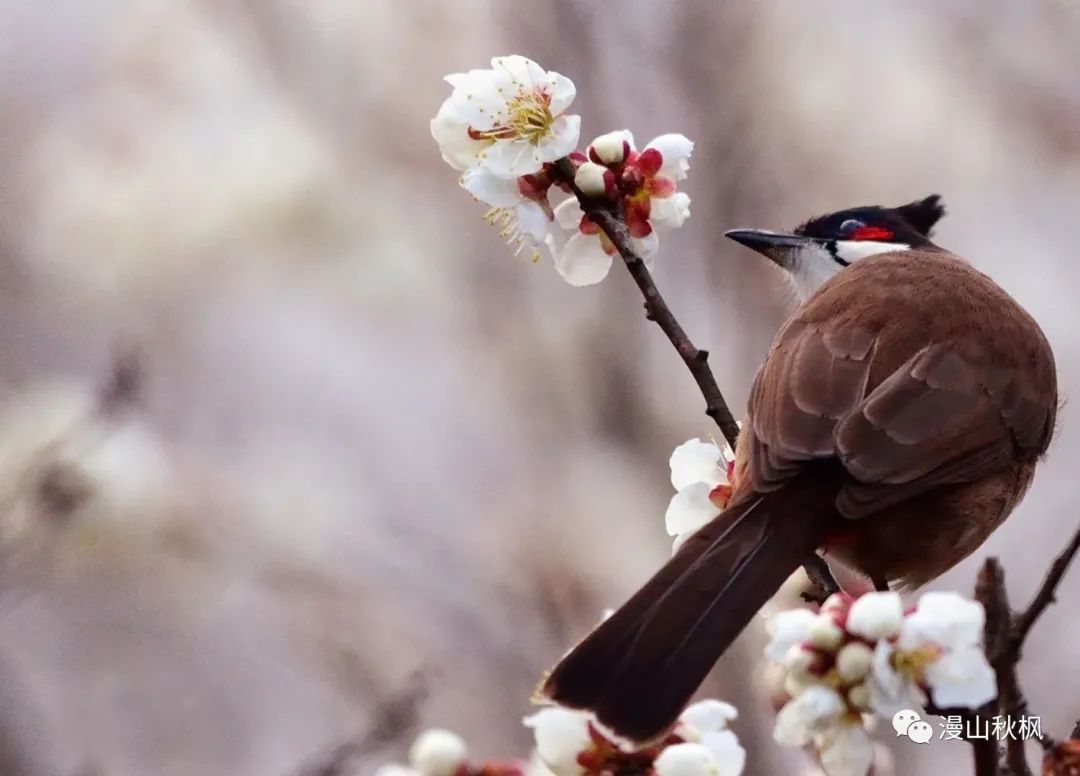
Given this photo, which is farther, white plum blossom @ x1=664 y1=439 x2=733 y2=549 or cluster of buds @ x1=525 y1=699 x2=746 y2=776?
white plum blossom @ x1=664 y1=439 x2=733 y2=549

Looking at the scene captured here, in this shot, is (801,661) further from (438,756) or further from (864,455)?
(864,455)


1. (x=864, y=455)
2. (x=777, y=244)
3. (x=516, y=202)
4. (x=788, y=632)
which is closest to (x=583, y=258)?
(x=516, y=202)

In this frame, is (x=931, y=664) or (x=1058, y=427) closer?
(x=931, y=664)

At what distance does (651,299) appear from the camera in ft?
5.16

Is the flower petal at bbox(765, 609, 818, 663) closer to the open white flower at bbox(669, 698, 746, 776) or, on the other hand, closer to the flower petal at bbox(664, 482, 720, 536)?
the open white flower at bbox(669, 698, 746, 776)

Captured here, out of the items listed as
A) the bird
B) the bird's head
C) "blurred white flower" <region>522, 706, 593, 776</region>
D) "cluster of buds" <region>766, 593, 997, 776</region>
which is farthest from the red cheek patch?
"blurred white flower" <region>522, 706, 593, 776</region>

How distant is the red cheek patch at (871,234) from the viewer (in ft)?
8.89

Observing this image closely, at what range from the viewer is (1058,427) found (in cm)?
233

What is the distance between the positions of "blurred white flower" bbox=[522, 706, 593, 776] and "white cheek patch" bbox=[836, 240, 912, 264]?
1630 millimetres

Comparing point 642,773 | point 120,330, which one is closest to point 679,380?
point 120,330

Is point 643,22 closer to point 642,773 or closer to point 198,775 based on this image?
point 198,775

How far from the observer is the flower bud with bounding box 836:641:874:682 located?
113 cm

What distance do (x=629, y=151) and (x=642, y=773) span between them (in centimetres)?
79

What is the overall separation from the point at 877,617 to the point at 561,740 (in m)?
0.27
